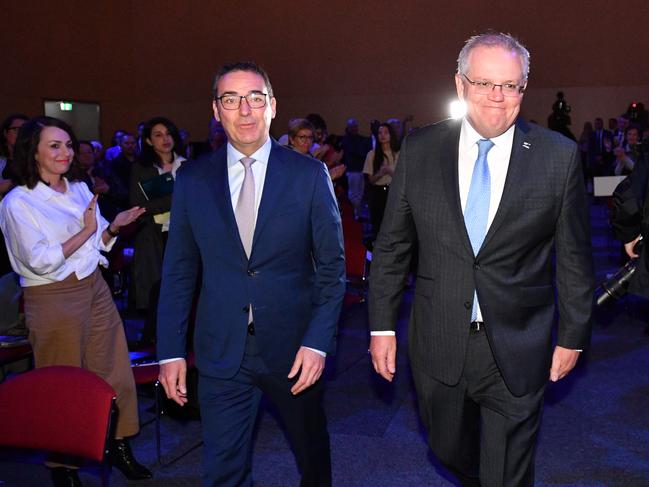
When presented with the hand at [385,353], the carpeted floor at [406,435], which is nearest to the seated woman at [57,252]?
the carpeted floor at [406,435]

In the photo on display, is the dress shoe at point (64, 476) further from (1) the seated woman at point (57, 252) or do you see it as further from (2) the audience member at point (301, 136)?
(2) the audience member at point (301, 136)

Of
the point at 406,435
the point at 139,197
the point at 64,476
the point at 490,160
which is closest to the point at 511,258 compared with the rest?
the point at 490,160

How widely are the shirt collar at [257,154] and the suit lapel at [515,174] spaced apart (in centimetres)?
80

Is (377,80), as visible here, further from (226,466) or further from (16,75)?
(226,466)

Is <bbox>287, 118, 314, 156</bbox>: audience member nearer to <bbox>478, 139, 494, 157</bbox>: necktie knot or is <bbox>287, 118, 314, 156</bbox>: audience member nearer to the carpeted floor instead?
the carpeted floor

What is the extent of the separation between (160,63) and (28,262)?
61.1 feet

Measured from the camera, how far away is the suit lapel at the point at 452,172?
2.52 meters

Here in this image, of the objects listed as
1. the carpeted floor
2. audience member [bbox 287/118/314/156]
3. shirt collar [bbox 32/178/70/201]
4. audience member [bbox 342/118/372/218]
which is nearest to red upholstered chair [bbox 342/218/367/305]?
the carpeted floor

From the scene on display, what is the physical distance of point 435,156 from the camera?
263 centimetres

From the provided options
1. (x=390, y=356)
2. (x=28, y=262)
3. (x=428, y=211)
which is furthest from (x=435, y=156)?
(x=28, y=262)


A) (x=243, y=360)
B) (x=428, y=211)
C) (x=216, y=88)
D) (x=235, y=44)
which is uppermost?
(x=235, y=44)

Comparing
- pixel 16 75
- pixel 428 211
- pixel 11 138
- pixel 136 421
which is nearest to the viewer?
pixel 428 211

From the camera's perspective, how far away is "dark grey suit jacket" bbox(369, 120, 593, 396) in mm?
2494

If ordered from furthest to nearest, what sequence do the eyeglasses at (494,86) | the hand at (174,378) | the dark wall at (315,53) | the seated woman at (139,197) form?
the dark wall at (315,53) → the seated woman at (139,197) → the hand at (174,378) → the eyeglasses at (494,86)
